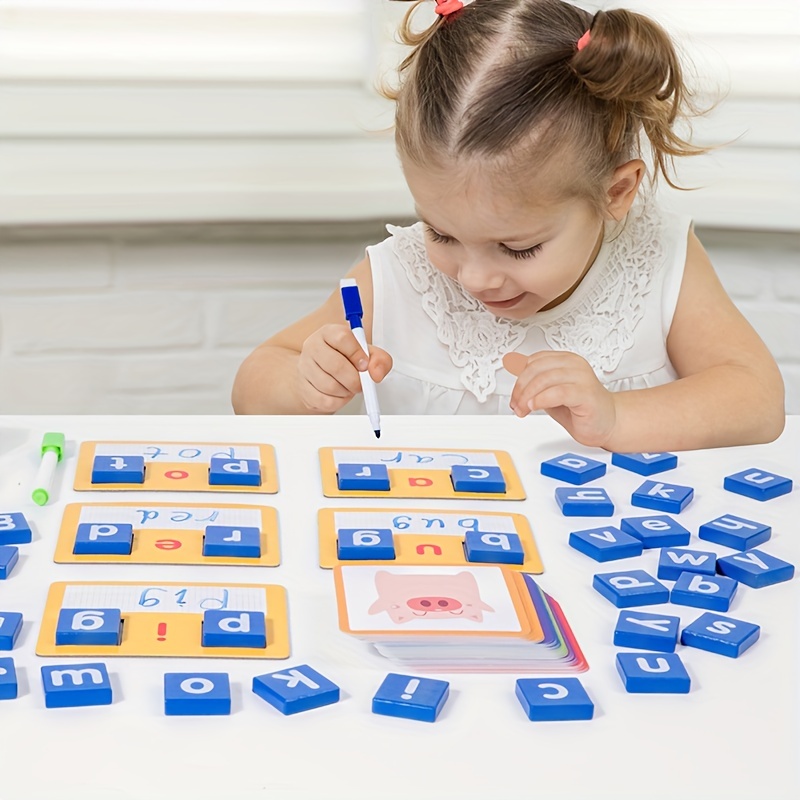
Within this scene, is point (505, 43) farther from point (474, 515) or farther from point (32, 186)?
point (32, 186)

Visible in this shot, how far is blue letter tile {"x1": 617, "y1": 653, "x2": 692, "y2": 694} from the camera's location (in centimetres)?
47

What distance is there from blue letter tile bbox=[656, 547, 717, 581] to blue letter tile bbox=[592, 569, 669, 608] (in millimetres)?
15

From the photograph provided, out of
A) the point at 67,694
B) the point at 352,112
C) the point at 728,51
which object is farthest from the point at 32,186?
the point at 67,694

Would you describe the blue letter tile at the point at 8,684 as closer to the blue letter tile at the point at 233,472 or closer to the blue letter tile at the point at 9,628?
the blue letter tile at the point at 9,628

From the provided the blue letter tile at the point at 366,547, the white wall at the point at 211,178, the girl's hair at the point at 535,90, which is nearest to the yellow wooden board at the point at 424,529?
the blue letter tile at the point at 366,547

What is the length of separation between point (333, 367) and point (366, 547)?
1.13 ft

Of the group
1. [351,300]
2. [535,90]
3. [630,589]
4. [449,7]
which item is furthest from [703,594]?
[449,7]

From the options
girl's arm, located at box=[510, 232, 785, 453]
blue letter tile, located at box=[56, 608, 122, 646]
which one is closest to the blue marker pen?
girl's arm, located at box=[510, 232, 785, 453]

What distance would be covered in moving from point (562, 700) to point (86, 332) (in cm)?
112

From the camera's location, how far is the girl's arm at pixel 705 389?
0.87 metres

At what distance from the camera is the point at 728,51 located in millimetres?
1389

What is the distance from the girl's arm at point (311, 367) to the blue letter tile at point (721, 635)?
0.39 metres

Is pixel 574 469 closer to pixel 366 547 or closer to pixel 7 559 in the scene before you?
pixel 366 547

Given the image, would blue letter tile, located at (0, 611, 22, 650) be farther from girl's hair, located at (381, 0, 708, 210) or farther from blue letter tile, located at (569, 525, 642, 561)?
girl's hair, located at (381, 0, 708, 210)
